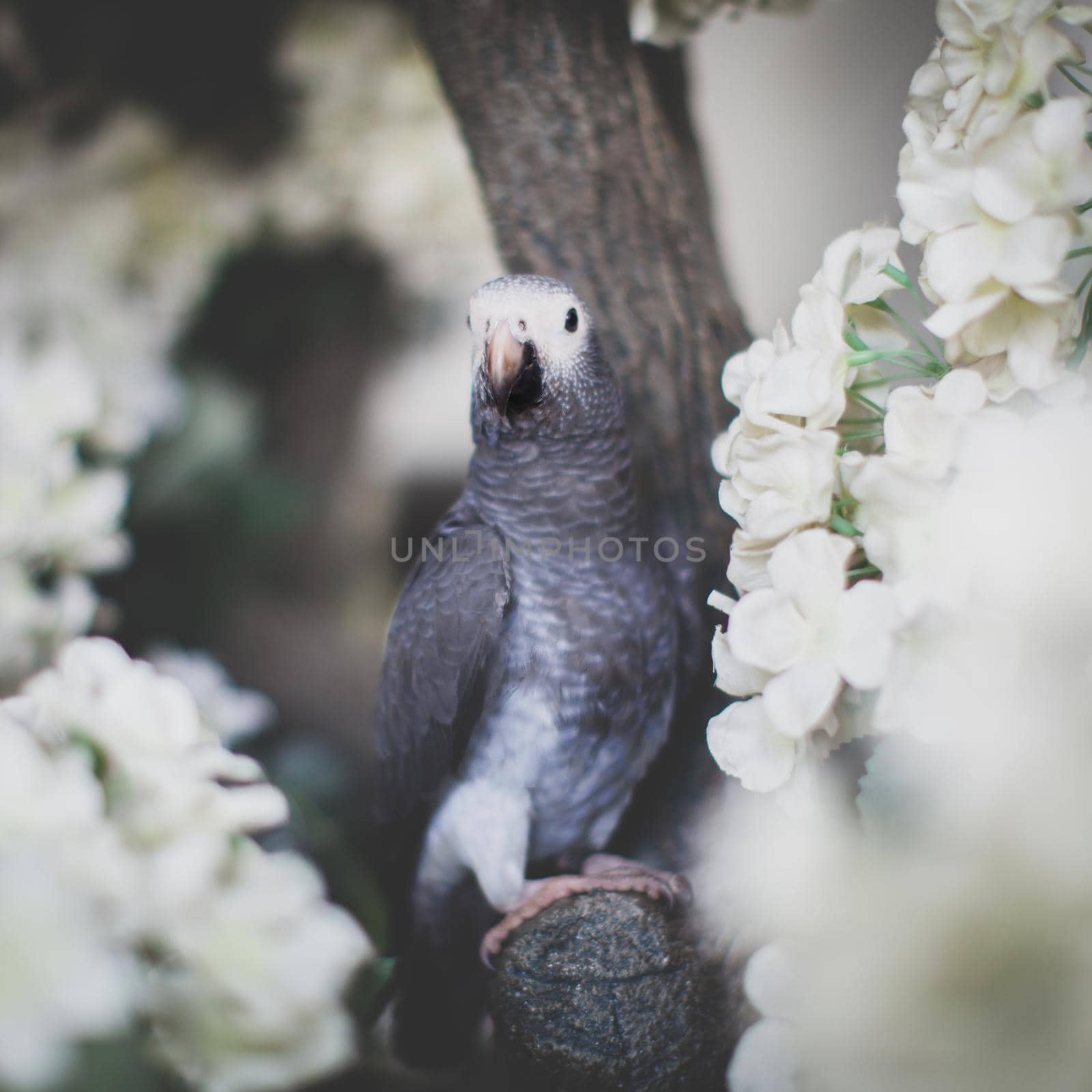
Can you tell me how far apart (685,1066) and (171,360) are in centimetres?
83

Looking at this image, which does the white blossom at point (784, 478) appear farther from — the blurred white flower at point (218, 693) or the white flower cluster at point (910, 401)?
the blurred white flower at point (218, 693)

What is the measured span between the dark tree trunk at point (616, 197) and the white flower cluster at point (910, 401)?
0.23 metres

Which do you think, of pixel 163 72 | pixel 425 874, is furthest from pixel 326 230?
pixel 425 874

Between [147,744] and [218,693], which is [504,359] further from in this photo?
[218,693]

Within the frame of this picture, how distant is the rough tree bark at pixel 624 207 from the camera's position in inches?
27.2

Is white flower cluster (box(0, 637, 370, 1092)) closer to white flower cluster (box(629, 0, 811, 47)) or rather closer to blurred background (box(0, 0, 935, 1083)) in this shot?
blurred background (box(0, 0, 935, 1083))

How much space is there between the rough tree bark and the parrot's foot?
50mm

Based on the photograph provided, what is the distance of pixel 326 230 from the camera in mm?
918

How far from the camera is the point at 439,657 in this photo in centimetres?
65

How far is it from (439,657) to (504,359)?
0.81 feet

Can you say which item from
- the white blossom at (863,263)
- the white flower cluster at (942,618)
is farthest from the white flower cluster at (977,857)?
the white blossom at (863,263)

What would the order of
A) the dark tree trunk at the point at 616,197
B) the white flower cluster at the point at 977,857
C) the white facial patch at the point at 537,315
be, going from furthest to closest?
1. the dark tree trunk at the point at 616,197
2. the white facial patch at the point at 537,315
3. the white flower cluster at the point at 977,857

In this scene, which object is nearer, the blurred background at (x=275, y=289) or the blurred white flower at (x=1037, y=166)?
the blurred white flower at (x=1037, y=166)

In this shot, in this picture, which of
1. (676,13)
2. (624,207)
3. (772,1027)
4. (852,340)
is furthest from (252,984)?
(676,13)
